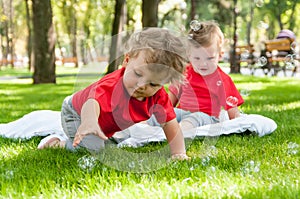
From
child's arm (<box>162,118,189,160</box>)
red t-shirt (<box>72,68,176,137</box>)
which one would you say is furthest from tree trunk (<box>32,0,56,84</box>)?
child's arm (<box>162,118,189,160</box>)

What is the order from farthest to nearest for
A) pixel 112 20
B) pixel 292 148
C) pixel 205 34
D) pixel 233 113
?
pixel 112 20, pixel 233 113, pixel 205 34, pixel 292 148

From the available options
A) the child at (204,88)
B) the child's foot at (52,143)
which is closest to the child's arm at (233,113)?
the child at (204,88)

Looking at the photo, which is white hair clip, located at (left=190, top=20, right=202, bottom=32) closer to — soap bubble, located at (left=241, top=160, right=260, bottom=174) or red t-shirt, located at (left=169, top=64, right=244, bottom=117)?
red t-shirt, located at (left=169, top=64, right=244, bottom=117)

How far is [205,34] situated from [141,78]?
1.85 meters

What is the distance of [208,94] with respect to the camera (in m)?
4.89

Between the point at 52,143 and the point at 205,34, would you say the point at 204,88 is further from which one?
the point at 52,143

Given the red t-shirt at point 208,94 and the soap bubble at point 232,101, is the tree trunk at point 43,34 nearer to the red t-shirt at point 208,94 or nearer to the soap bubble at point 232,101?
the red t-shirt at point 208,94

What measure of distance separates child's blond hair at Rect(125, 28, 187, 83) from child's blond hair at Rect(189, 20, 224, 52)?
1.44 m

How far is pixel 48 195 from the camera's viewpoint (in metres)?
2.50

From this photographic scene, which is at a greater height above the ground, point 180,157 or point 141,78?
point 141,78

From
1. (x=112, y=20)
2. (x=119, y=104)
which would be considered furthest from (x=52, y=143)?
(x=112, y=20)

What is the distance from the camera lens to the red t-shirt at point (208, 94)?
475cm

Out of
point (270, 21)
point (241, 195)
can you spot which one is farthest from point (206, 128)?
point (270, 21)

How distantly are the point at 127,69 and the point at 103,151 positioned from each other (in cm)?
74
